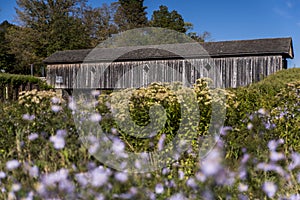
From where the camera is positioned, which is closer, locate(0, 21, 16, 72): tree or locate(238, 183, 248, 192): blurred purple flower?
locate(238, 183, 248, 192): blurred purple flower

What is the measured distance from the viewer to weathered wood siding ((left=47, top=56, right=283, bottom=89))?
19.7 meters

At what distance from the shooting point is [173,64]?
861 inches

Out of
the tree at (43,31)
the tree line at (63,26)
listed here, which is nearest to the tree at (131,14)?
the tree line at (63,26)

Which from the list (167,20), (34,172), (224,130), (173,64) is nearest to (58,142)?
(34,172)

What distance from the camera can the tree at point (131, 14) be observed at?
41.3 meters

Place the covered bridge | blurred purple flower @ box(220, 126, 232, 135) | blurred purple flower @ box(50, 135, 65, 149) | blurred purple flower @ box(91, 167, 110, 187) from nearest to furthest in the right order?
blurred purple flower @ box(91, 167, 110, 187), blurred purple flower @ box(50, 135, 65, 149), blurred purple flower @ box(220, 126, 232, 135), the covered bridge

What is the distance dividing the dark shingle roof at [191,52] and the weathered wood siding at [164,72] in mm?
435

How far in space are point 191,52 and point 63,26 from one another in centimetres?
1796

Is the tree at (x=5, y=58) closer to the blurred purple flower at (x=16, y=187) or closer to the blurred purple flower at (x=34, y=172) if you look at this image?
the blurred purple flower at (x=34, y=172)

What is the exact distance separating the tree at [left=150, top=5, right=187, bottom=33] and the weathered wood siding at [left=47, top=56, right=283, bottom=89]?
17701 millimetres

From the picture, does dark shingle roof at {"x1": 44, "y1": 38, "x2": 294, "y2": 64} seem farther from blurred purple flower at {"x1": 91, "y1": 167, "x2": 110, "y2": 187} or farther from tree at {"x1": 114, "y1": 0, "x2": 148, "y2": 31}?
blurred purple flower at {"x1": 91, "y1": 167, "x2": 110, "y2": 187}

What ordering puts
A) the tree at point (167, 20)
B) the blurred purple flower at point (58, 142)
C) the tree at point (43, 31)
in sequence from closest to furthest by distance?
1. the blurred purple flower at point (58, 142)
2. the tree at point (43, 31)
3. the tree at point (167, 20)

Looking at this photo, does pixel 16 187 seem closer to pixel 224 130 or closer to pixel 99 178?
pixel 99 178

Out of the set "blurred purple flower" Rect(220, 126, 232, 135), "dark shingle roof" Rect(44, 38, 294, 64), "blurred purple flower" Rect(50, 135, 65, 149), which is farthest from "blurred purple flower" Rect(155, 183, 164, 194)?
"dark shingle roof" Rect(44, 38, 294, 64)
